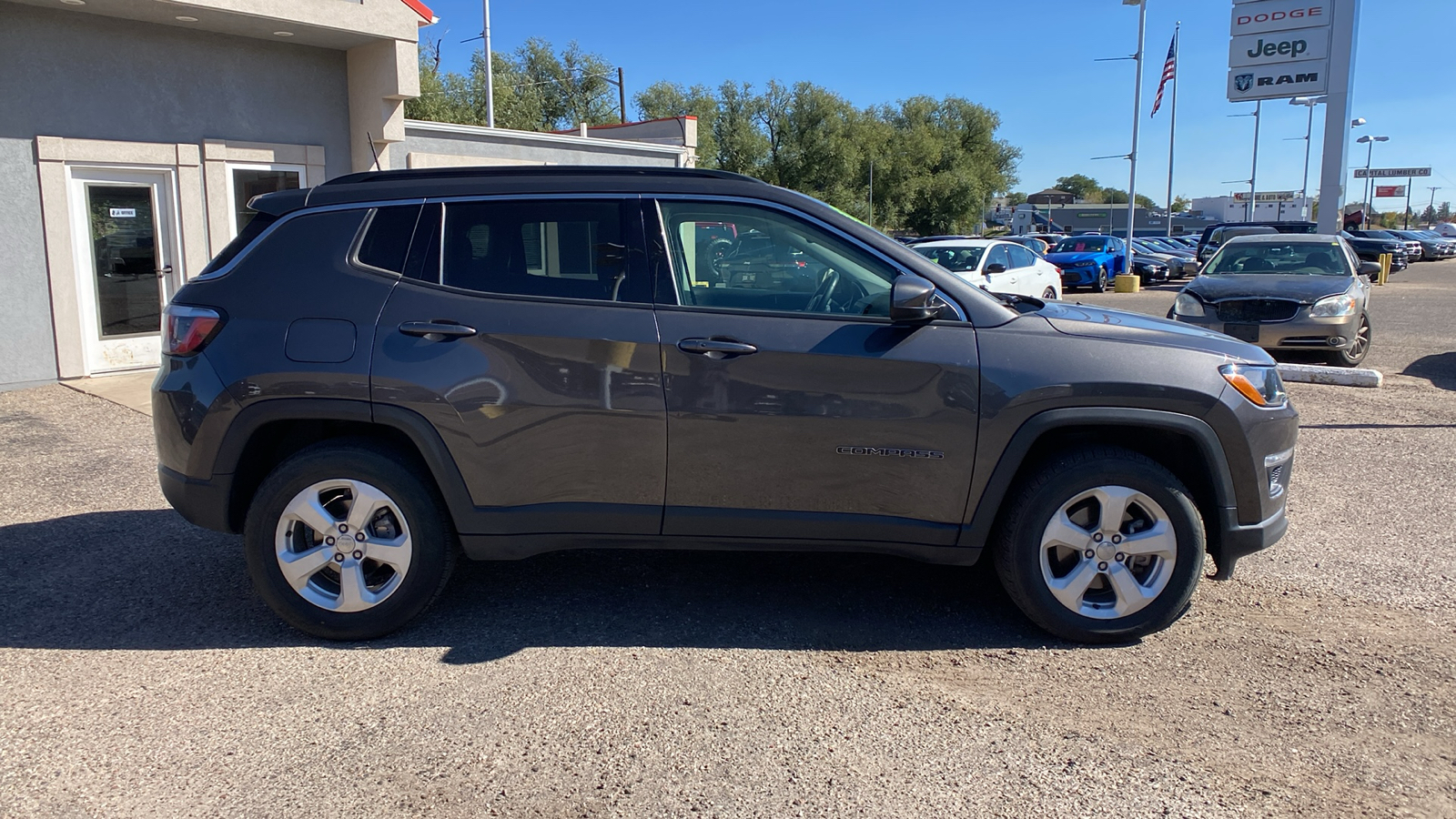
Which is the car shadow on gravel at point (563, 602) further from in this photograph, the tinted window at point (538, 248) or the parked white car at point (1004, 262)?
the parked white car at point (1004, 262)

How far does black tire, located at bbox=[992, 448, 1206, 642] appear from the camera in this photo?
3.89 m

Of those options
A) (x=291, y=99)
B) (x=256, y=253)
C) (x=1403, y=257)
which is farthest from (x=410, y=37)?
(x=1403, y=257)

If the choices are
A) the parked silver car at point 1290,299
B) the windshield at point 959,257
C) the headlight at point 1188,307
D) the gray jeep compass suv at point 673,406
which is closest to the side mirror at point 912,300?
the gray jeep compass suv at point 673,406

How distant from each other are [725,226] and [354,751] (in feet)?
7.73

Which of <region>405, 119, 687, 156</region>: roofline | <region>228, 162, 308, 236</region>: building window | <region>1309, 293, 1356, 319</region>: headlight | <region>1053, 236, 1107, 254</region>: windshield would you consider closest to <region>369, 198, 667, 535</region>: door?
<region>228, 162, 308, 236</region>: building window

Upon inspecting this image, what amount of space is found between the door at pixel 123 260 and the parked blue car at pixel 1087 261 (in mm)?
23209

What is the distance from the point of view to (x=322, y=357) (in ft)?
12.9

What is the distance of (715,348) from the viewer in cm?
384

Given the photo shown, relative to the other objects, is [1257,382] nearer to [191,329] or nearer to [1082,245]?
[191,329]

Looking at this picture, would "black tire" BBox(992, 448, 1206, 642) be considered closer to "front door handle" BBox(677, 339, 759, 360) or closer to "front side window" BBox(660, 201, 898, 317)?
"front side window" BBox(660, 201, 898, 317)

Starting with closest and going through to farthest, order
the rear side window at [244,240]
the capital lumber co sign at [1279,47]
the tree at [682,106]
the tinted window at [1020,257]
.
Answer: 1. the rear side window at [244,240]
2. the tinted window at [1020,257]
3. the capital lumber co sign at [1279,47]
4. the tree at [682,106]

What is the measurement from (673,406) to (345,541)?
4.67 feet

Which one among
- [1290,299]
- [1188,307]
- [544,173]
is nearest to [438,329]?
[544,173]

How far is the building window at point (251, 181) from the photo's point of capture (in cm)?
1147
